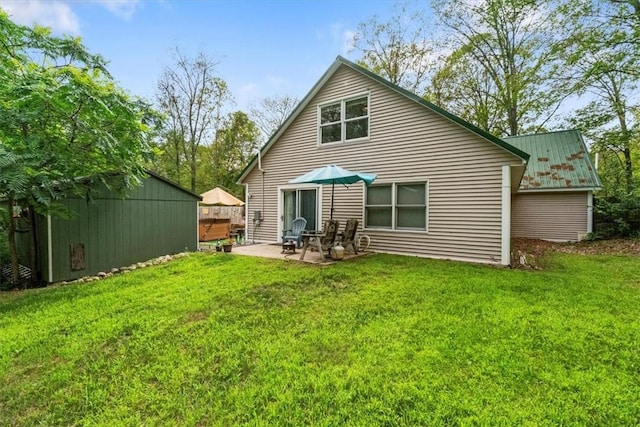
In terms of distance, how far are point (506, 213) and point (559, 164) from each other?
887 cm

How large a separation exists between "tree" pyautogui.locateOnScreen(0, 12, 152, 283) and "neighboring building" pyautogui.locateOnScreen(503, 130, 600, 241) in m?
13.9

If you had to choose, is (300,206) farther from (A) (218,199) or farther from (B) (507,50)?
(B) (507,50)

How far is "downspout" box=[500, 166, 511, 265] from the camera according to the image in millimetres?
6516

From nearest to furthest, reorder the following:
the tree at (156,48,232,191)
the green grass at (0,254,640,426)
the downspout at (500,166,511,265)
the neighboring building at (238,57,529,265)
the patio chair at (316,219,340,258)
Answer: the green grass at (0,254,640,426), the downspout at (500,166,511,265), the neighboring building at (238,57,529,265), the patio chair at (316,219,340,258), the tree at (156,48,232,191)

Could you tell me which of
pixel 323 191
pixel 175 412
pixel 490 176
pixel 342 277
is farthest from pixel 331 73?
pixel 175 412

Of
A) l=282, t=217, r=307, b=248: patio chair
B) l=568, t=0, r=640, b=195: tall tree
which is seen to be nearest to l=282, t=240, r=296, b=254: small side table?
l=282, t=217, r=307, b=248: patio chair

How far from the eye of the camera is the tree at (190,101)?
1900 cm

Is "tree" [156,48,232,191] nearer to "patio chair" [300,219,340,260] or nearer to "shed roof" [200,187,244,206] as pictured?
"shed roof" [200,187,244,206]

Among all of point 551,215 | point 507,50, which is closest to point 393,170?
point 551,215

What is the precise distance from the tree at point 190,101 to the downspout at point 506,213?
17692 millimetres

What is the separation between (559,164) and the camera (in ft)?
41.4

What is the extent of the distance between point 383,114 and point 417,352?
6.83 metres

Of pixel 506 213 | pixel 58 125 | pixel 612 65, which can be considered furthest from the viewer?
pixel 612 65

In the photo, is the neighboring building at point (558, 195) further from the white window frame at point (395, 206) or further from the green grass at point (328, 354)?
the green grass at point (328, 354)
